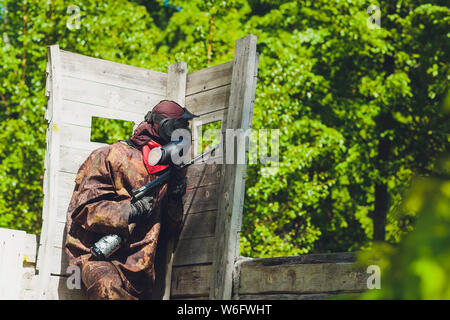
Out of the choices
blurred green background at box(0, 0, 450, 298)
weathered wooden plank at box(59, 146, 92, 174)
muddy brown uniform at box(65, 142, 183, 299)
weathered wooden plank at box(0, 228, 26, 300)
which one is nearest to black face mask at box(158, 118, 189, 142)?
muddy brown uniform at box(65, 142, 183, 299)

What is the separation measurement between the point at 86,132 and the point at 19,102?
6410 mm

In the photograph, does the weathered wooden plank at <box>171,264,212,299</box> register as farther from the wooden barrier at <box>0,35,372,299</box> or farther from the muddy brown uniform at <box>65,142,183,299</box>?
the muddy brown uniform at <box>65,142,183,299</box>

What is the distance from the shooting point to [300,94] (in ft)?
40.2

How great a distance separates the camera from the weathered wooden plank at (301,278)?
372 centimetres

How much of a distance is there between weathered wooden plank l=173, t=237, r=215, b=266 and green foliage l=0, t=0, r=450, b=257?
4600 millimetres

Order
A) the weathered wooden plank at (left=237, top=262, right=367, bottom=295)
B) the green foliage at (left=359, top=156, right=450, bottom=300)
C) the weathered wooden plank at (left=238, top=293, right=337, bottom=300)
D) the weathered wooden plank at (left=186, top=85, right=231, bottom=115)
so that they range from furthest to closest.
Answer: the weathered wooden plank at (left=186, top=85, right=231, bottom=115) < the weathered wooden plank at (left=238, top=293, right=337, bottom=300) < the weathered wooden plank at (left=237, top=262, right=367, bottom=295) < the green foliage at (left=359, top=156, right=450, bottom=300)

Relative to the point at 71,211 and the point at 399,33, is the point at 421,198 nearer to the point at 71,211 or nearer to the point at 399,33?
the point at 71,211

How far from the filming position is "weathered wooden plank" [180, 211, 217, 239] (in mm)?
4922

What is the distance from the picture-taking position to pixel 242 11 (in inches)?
541

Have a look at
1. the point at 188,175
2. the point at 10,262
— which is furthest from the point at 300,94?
the point at 10,262

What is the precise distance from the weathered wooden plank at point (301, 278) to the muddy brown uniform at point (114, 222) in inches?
31.7

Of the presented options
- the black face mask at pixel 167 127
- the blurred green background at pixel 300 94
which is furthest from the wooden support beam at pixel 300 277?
the blurred green background at pixel 300 94

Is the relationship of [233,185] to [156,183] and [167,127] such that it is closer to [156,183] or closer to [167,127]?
[156,183]

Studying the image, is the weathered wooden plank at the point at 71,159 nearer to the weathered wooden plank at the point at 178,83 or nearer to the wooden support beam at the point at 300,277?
the weathered wooden plank at the point at 178,83
